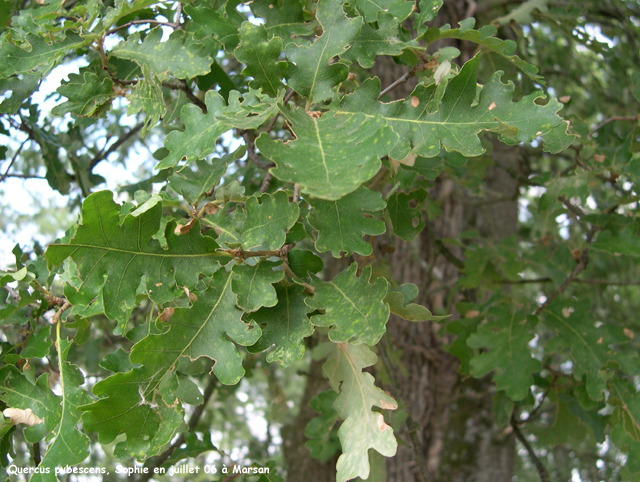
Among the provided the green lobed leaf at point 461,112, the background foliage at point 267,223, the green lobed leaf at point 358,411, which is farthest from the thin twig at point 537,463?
the green lobed leaf at point 461,112

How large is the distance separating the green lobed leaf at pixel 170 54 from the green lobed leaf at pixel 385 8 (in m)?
0.39

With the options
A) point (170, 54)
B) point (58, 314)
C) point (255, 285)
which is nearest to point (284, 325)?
point (255, 285)

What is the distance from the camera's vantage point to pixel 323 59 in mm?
1057

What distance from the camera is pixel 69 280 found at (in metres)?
1.30

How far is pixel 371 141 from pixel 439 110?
11.3 inches

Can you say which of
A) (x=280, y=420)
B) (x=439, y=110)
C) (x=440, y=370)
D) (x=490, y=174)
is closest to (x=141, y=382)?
(x=439, y=110)

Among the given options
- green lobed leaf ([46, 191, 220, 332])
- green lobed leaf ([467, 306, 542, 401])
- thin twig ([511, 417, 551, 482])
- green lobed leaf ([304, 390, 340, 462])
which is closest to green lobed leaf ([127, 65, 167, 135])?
green lobed leaf ([46, 191, 220, 332])

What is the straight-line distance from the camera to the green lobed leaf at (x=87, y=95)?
1.32 metres

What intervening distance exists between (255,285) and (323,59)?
1.52 feet

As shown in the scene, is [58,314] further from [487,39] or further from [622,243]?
[622,243]

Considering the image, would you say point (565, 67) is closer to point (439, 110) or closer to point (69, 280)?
point (439, 110)

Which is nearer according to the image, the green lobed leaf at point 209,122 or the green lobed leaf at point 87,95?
the green lobed leaf at point 209,122

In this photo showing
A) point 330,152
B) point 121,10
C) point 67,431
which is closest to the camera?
point 330,152

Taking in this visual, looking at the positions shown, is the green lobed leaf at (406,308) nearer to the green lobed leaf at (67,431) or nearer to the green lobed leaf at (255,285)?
the green lobed leaf at (255,285)
